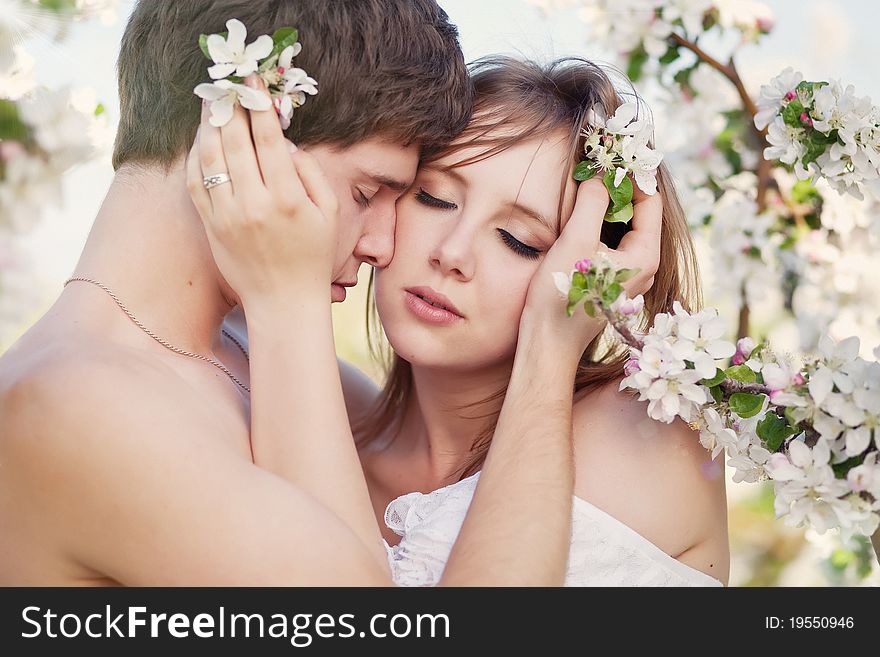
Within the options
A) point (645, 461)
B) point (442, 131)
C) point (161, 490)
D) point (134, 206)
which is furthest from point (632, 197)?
point (161, 490)

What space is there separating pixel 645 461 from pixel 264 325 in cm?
102

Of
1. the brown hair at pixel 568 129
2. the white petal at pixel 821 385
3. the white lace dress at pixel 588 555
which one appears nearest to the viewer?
the white petal at pixel 821 385

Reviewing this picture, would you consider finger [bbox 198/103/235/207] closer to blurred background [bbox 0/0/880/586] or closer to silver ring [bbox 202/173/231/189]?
silver ring [bbox 202/173/231/189]

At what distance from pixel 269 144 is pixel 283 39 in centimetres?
24

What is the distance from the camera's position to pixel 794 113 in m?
2.38

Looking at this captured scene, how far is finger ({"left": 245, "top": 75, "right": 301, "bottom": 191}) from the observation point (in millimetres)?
2074

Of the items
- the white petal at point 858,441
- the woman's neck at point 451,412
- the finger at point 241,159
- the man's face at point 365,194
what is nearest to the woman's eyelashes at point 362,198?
the man's face at point 365,194

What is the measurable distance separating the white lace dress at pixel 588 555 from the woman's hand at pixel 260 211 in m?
0.64

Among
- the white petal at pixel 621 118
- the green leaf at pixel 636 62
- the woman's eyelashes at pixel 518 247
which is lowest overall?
the woman's eyelashes at pixel 518 247

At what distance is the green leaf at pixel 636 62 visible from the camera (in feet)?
12.8

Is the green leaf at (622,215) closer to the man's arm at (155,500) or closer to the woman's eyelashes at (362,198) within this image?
the woman's eyelashes at (362,198)

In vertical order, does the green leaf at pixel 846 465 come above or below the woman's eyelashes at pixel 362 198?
below

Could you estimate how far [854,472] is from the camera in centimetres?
189

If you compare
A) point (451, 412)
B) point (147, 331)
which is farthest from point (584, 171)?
point (147, 331)
